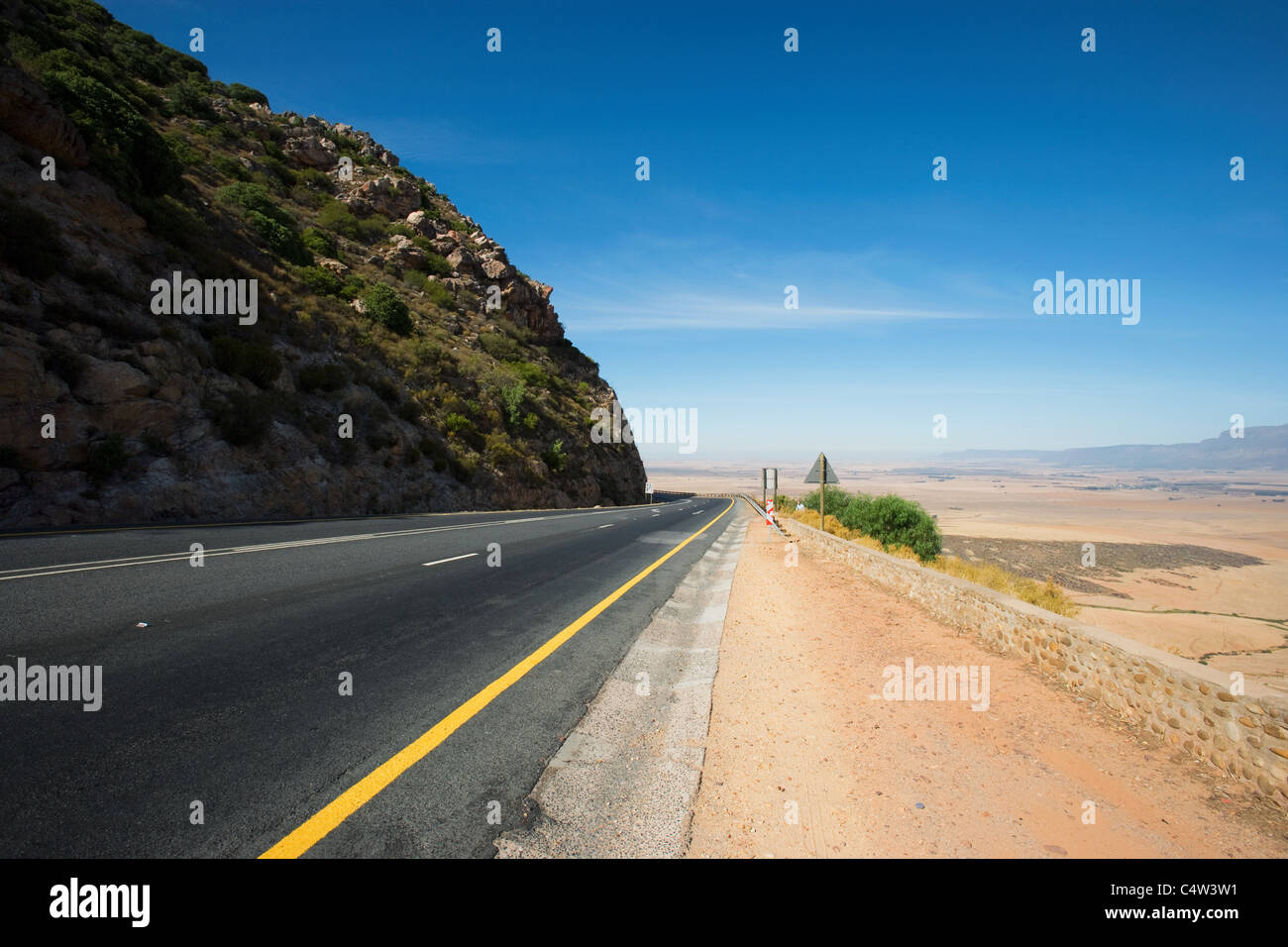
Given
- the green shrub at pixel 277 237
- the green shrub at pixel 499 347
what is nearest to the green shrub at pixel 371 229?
the green shrub at pixel 499 347

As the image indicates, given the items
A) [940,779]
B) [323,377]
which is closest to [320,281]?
[323,377]

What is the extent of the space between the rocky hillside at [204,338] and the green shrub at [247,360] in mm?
48

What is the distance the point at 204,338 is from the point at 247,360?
1.38m

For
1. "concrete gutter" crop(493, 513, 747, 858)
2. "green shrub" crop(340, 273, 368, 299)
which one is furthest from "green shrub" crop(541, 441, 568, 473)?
"concrete gutter" crop(493, 513, 747, 858)

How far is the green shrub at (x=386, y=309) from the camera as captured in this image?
1197 inches

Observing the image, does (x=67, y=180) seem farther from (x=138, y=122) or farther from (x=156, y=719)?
(x=156, y=719)

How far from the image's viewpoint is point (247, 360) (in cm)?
1841

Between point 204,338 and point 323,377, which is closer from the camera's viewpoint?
point 204,338

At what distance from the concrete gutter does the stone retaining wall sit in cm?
344

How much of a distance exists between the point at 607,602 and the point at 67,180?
22.7 m

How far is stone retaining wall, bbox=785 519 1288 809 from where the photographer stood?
3.39m

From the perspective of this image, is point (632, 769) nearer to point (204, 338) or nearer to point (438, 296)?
point (204, 338)

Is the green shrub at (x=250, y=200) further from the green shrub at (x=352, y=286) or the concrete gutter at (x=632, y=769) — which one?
the concrete gutter at (x=632, y=769)

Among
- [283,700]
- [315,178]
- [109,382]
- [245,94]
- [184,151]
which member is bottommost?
[283,700]
